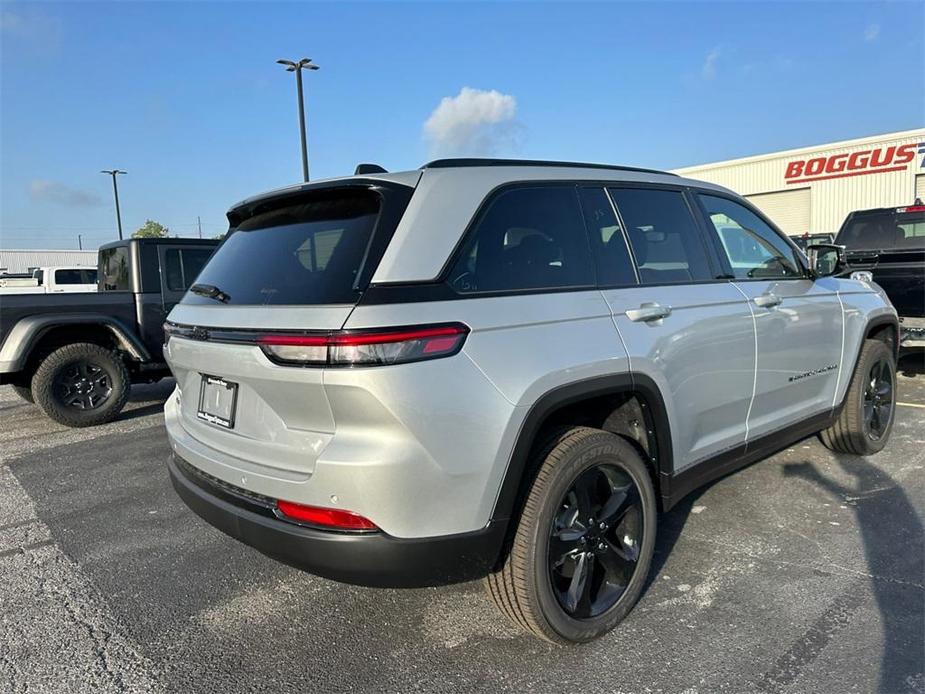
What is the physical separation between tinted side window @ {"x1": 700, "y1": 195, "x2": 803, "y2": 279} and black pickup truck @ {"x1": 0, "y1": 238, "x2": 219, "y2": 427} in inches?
188

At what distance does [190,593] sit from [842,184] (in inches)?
1151

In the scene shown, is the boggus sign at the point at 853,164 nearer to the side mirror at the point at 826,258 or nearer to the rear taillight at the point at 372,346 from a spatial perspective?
the side mirror at the point at 826,258

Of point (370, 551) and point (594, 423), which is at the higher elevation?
point (594, 423)

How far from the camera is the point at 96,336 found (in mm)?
6512

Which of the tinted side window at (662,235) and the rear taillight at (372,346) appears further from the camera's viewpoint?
the tinted side window at (662,235)

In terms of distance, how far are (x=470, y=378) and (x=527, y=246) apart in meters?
0.69

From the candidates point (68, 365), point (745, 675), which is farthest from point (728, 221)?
point (68, 365)

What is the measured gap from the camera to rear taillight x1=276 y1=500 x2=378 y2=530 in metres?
2.10

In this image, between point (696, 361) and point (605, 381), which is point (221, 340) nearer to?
point (605, 381)

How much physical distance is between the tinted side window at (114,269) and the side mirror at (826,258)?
20.9 feet

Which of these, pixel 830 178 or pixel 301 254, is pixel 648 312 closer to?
pixel 301 254

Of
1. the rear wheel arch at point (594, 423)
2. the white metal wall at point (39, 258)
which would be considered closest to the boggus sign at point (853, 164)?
the rear wheel arch at point (594, 423)

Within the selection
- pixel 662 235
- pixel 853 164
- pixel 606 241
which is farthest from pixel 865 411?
pixel 853 164

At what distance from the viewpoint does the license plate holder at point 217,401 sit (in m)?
2.44
